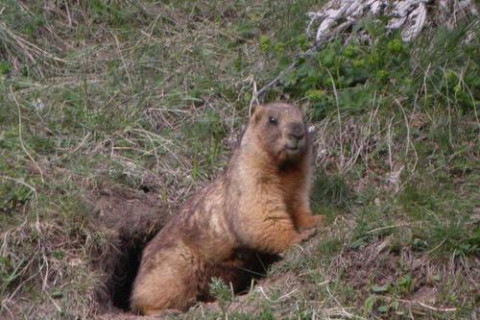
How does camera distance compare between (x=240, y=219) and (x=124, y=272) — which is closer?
(x=240, y=219)

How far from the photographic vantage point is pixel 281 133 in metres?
7.35

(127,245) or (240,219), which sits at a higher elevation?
(240,219)

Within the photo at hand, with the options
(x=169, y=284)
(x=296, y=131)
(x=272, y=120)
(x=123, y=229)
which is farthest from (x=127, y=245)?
(x=296, y=131)

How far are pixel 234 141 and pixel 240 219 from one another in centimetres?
151

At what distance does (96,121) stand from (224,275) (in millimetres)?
2014

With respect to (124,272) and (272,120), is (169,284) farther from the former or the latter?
(272,120)

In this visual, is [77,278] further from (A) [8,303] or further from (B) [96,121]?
(B) [96,121]

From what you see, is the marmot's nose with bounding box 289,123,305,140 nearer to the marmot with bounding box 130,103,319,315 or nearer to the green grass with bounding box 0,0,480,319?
the marmot with bounding box 130,103,319,315

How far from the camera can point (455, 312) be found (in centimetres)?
637

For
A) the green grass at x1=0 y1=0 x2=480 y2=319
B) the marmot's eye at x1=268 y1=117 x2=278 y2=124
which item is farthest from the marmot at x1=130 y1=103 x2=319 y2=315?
the green grass at x1=0 y1=0 x2=480 y2=319

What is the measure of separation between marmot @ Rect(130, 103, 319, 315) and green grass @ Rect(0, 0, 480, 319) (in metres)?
0.25

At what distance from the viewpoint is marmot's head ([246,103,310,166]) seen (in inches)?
287

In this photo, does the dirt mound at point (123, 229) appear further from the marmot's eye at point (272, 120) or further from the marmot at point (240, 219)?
the marmot's eye at point (272, 120)

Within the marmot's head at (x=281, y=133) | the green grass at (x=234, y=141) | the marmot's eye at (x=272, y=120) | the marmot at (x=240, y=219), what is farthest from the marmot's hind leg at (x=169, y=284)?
the marmot's eye at (x=272, y=120)
